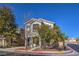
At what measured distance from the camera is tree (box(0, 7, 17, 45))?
4883 millimetres

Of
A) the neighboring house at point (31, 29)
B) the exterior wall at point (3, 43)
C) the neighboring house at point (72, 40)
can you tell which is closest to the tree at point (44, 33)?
the neighboring house at point (31, 29)

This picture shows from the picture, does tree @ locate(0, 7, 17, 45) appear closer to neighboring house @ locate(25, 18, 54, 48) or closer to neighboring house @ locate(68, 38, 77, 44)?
neighboring house @ locate(25, 18, 54, 48)

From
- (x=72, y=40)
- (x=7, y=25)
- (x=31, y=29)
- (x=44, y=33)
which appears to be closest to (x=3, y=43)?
(x=7, y=25)

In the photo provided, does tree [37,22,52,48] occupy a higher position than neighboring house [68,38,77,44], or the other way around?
tree [37,22,52,48]

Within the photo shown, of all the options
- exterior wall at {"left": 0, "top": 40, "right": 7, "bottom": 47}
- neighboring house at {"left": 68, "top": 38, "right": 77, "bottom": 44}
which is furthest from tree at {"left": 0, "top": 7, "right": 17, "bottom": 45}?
neighboring house at {"left": 68, "top": 38, "right": 77, "bottom": 44}

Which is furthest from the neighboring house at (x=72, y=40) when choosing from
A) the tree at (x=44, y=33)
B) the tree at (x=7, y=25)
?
the tree at (x=7, y=25)

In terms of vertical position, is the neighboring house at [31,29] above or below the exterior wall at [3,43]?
above

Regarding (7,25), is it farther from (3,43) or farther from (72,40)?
(72,40)

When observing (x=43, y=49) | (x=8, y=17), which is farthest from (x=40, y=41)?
(x=8, y=17)

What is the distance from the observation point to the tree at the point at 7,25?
4.88m

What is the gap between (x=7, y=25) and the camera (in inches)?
193

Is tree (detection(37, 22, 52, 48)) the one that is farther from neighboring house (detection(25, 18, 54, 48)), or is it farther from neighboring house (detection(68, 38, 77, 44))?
neighboring house (detection(68, 38, 77, 44))

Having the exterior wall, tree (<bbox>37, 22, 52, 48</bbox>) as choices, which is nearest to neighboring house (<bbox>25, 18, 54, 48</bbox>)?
tree (<bbox>37, 22, 52, 48</bbox>)

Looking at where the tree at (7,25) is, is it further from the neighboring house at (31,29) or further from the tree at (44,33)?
the tree at (44,33)
